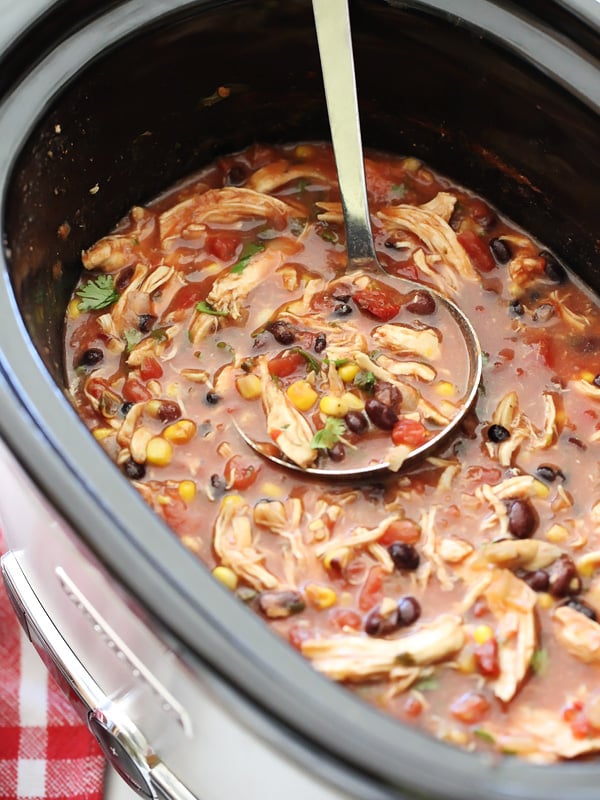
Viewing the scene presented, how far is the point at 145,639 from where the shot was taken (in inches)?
71.4

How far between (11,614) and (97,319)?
→ 1.06 m

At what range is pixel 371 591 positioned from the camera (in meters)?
2.30

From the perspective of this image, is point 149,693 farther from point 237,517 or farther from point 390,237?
point 390,237

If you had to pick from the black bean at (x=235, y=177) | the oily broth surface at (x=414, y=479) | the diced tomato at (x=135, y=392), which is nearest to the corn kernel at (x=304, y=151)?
the oily broth surface at (x=414, y=479)

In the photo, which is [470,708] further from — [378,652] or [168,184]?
[168,184]

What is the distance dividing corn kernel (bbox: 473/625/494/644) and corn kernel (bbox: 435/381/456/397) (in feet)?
2.11

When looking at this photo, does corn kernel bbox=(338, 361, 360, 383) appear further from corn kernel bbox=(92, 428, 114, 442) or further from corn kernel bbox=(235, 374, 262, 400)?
corn kernel bbox=(92, 428, 114, 442)

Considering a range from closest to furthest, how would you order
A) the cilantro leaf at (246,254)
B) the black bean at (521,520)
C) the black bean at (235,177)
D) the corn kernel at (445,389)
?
the black bean at (521,520) → the corn kernel at (445,389) → the cilantro leaf at (246,254) → the black bean at (235,177)

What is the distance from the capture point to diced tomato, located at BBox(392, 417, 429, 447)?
2490mm

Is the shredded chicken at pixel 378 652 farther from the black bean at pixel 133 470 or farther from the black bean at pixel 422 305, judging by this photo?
the black bean at pixel 422 305

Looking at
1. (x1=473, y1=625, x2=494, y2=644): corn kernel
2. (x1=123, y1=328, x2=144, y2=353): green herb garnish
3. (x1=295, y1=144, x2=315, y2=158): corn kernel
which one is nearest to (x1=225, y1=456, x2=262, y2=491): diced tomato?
(x1=123, y1=328, x2=144, y2=353): green herb garnish

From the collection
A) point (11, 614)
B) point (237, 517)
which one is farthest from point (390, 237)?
point (11, 614)

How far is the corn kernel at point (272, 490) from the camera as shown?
8.11ft

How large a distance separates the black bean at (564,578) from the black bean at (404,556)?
325mm
